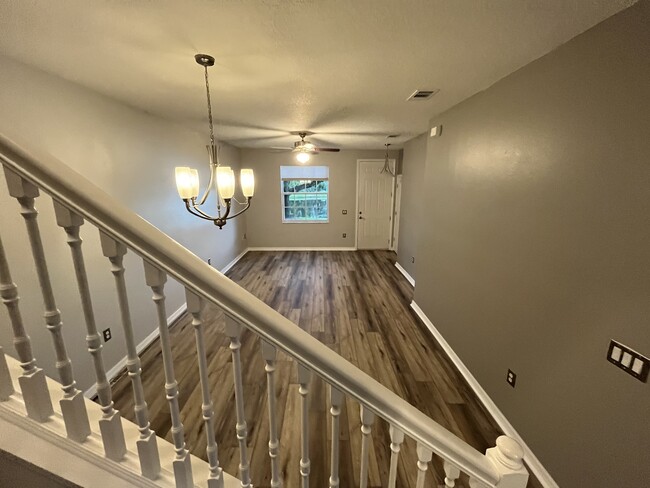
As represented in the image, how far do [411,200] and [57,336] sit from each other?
16.4ft

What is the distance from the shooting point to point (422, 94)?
2.36 metres

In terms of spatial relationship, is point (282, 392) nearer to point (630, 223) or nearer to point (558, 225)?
point (558, 225)

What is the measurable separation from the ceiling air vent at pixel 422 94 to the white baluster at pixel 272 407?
237 cm

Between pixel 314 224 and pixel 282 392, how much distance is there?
488cm

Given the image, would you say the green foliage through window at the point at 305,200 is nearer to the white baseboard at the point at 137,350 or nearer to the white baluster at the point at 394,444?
the white baseboard at the point at 137,350

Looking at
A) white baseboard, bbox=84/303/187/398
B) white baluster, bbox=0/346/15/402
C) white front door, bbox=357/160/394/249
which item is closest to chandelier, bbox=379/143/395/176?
white front door, bbox=357/160/394/249

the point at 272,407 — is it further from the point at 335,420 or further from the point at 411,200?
the point at 411,200

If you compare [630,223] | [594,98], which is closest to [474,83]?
[594,98]

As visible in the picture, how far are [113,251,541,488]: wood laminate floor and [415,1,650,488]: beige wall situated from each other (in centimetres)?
38

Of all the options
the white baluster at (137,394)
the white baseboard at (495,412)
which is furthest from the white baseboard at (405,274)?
the white baluster at (137,394)

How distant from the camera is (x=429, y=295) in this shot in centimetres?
339

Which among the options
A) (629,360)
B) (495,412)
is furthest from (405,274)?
(629,360)

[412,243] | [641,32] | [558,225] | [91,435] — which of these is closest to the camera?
[91,435]

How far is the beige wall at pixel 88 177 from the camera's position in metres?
1.74
